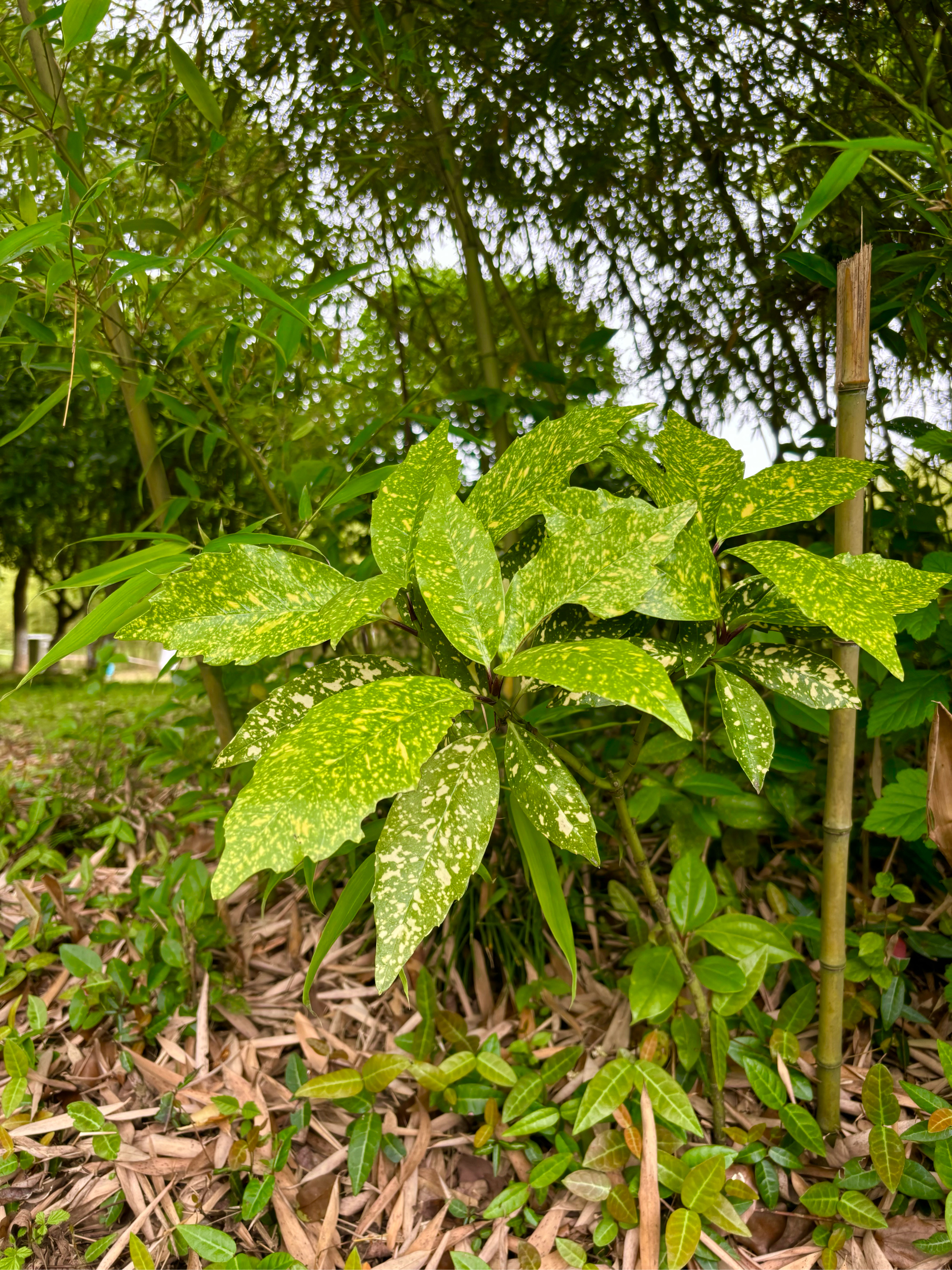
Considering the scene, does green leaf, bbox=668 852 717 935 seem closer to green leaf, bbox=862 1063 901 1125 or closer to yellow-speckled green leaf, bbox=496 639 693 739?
green leaf, bbox=862 1063 901 1125

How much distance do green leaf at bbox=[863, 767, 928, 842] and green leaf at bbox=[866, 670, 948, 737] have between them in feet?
0.20

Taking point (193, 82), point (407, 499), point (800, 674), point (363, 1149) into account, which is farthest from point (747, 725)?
point (193, 82)

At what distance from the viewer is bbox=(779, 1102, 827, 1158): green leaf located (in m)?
0.84

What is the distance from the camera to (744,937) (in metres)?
0.87

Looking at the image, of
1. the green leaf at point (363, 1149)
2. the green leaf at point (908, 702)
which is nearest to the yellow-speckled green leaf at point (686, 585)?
the green leaf at point (908, 702)

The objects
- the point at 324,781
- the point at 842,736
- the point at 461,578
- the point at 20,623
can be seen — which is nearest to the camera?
the point at 324,781

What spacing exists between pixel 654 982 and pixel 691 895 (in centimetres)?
11

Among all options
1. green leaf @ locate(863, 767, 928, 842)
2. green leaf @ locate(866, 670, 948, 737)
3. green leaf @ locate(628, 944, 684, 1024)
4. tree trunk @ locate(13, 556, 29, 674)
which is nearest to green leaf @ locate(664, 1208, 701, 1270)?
green leaf @ locate(628, 944, 684, 1024)

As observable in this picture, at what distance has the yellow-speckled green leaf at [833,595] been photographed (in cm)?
51

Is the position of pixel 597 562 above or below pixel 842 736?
above

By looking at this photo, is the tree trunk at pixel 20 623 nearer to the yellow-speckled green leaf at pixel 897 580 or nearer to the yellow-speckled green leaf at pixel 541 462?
the yellow-speckled green leaf at pixel 541 462

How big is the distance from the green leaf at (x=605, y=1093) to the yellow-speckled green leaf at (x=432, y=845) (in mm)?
464

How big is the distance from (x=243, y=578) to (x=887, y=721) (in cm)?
76

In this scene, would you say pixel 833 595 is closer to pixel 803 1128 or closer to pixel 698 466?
pixel 698 466
